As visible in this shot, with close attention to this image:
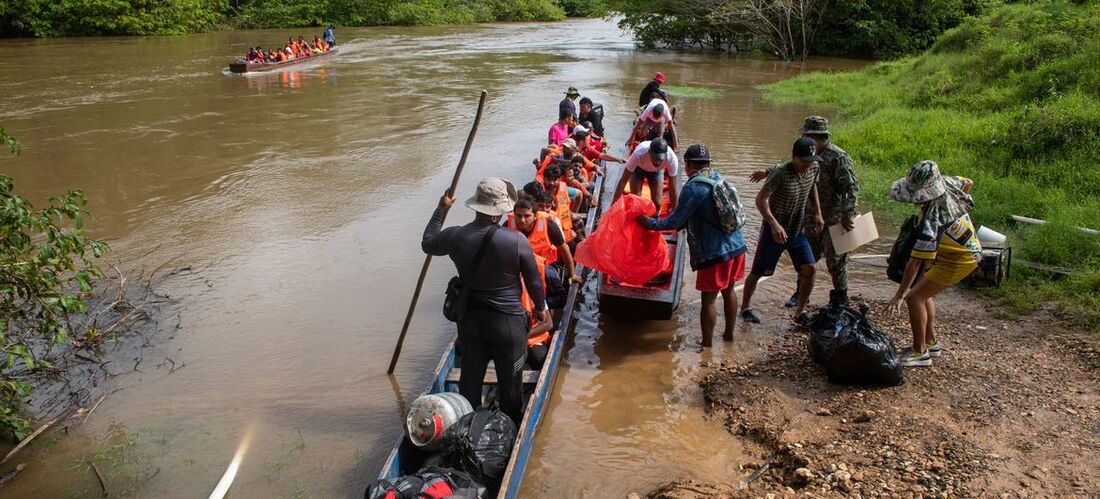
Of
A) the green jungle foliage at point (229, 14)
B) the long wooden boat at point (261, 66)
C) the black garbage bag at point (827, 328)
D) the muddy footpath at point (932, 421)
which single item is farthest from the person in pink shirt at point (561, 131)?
the green jungle foliage at point (229, 14)

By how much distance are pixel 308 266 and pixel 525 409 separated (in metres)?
4.69

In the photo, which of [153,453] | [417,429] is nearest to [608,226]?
[417,429]

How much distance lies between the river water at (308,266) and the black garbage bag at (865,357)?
3.33ft

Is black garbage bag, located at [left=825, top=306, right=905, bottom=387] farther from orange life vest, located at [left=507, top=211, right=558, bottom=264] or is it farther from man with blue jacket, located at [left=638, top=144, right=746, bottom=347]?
orange life vest, located at [left=507, top=211, right=558, bottom=264]

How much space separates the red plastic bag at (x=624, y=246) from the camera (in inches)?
228

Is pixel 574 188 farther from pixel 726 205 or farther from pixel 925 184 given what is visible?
pixel 925 184

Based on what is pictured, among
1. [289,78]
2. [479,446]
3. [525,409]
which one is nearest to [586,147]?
[525,409]

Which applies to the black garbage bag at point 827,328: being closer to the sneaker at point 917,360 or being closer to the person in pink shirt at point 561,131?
the sneaker at point 917,360

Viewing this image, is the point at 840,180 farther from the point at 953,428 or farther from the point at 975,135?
the point at 975,135

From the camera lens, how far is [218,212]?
10281 mm

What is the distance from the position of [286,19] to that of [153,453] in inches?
1648

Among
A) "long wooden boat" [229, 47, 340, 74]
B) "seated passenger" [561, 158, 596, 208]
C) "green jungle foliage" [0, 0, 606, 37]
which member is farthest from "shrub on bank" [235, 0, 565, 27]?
"seated passenger" [561, 158, 596, 208]

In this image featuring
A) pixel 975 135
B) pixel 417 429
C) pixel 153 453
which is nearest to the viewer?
pixel 417 429

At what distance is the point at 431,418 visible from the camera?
157 inches
